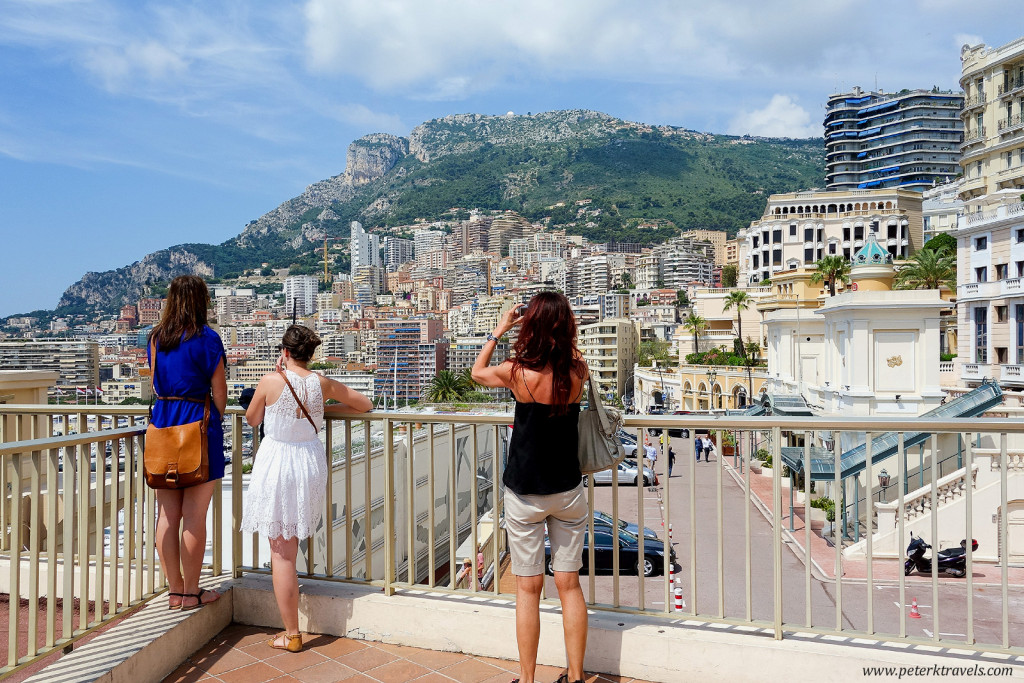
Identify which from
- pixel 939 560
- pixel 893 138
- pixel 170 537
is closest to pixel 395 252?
pixel 893 138

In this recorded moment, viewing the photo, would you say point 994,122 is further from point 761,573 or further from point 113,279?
point 113,279

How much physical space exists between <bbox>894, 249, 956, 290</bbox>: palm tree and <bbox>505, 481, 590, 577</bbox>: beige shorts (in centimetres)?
4401

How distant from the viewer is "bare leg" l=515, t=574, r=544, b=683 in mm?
2639

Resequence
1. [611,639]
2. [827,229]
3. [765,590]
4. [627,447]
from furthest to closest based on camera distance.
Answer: [827,229] < [765,590] < [627,447] < [611,639]

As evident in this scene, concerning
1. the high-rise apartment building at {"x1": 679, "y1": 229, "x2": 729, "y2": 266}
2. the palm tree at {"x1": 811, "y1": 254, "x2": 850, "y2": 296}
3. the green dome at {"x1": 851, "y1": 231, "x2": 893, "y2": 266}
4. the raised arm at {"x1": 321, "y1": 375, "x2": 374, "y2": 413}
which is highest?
the high-rise apartment building at {"x1": 679, "y1": 229, "x2": 729, "y2": 266}

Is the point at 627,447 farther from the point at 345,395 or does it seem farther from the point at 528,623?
the point at 345,395

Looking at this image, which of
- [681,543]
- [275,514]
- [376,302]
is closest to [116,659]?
[275,514]

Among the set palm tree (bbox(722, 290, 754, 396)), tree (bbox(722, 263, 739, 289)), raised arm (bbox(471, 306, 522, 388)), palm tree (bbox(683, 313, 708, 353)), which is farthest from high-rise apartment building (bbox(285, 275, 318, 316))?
raised arm (bbox(471, 306, 522, 388))

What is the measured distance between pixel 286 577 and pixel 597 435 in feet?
4.97

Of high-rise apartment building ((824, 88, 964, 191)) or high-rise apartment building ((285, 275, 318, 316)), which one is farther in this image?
high-rise apartment building ((285, 275, 318, 316))

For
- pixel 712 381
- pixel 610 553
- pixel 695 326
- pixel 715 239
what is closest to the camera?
pixel 610 553

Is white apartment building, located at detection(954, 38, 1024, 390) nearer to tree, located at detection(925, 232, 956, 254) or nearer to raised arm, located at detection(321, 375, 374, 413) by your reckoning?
tree, located at detection(925, 232, 956, 254)

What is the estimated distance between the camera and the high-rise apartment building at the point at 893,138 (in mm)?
103938

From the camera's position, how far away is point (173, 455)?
303 cm
